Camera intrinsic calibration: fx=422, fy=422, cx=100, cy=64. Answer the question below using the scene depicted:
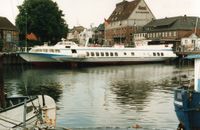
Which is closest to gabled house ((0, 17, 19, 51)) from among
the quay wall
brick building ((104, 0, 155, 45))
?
the quay wall

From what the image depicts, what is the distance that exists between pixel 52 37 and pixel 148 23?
43.8 m

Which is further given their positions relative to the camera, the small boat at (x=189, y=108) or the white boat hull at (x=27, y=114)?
the small boat at (x=189, y=108)

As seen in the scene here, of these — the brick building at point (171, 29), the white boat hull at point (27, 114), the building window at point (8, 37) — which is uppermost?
the brick building at point (171, 29)

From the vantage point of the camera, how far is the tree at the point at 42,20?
101875 mm

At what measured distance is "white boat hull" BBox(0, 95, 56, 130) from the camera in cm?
1956

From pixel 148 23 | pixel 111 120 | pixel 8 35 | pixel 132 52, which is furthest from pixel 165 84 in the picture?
pixel 148 23

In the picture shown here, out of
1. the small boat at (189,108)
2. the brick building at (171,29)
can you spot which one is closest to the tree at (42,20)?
the brick building at (171,29)

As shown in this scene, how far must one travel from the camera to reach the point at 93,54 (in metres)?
83.7

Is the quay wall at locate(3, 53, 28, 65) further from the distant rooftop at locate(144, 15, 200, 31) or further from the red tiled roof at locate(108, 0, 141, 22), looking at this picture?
the red tiled roof at locate(108, 0, 141, 22)

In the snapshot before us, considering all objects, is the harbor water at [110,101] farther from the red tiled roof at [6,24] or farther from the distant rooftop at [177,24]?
the distant rooftop at [177,24]

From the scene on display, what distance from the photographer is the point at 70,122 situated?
25297mm

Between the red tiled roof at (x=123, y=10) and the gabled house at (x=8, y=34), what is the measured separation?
55.1 metres

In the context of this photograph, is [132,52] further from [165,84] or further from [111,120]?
[111,120]

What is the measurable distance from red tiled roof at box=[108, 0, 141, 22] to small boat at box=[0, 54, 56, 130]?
125465 mm
